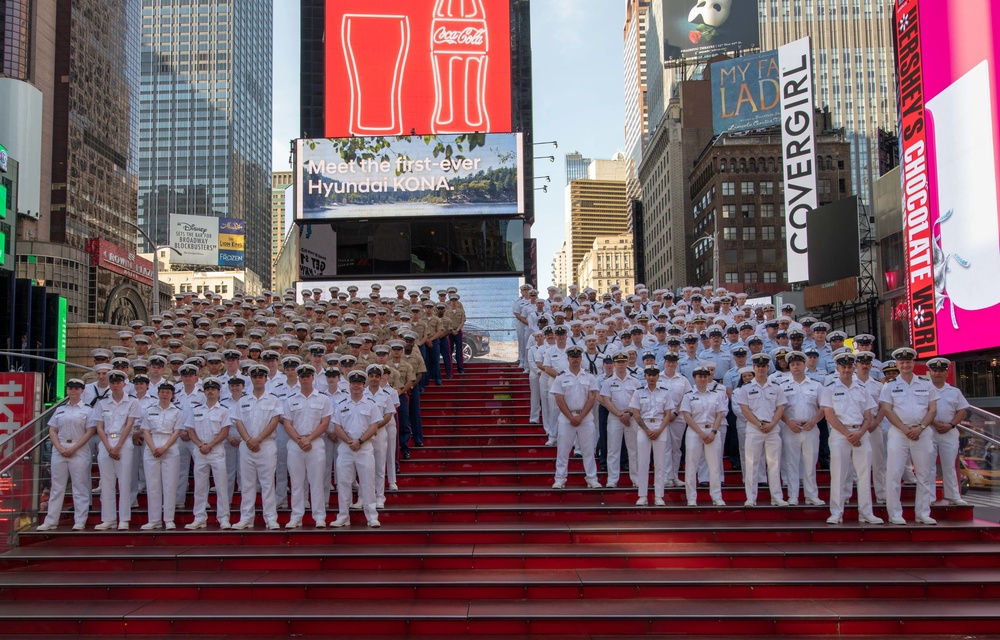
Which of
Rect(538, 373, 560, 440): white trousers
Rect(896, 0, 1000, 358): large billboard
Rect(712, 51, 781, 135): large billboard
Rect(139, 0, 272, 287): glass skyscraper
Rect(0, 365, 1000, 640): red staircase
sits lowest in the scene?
Rect(0, 365, 1000, 640): red staircase

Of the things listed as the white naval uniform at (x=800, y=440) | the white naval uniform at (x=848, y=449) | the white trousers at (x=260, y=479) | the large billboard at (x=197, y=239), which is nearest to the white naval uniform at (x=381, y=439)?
the white trousers at (x=260, y=479)

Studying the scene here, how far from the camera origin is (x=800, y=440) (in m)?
9.59

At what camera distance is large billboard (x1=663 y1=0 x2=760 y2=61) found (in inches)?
3290

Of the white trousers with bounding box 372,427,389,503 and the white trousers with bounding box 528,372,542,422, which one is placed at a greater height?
the white trousers with bounding box 528,372,542,422

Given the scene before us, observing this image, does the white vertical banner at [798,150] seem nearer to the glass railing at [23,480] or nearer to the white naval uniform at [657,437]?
the white naval uniform at [657,437]

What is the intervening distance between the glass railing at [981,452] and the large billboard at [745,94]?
64172mm

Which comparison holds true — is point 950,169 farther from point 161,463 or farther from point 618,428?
point 161,463

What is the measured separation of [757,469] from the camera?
9.75 metres

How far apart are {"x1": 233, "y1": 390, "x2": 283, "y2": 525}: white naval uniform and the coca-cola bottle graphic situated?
21.4 metres

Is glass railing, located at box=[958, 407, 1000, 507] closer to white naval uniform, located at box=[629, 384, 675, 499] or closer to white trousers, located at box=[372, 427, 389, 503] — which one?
white naval uniform, located at box=[629, 384, 675, 499]

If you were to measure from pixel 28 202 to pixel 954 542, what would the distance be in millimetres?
89685

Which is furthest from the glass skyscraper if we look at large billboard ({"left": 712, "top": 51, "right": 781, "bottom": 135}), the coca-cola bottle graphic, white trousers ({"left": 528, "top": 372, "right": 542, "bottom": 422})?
white trousers ({"left": 528, "top": 372, "right": 542, "bottom": 422})

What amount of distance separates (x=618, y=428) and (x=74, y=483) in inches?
266

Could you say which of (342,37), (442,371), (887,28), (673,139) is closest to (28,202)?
(342,37)
